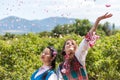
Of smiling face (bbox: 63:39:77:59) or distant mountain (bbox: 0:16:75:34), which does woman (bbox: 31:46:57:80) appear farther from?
distant mountain (bbox: 0:16:75:34)

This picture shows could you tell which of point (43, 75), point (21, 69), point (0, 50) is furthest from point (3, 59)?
point (43, 75)

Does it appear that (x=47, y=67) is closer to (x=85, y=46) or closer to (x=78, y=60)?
(x=78, y=60)

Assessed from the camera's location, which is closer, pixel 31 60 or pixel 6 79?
pixel 6 79

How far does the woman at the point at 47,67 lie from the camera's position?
3.94 metres

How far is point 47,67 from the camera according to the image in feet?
13.1

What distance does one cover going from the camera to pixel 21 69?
7.35 m

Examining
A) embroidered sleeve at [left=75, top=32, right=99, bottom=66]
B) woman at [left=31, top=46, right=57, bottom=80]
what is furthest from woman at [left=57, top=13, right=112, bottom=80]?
woman at [left=31, top=46, right=57, bottom=80]

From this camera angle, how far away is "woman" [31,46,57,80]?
155 inches

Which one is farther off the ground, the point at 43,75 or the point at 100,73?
the point at 43,75

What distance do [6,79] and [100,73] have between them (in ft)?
5.52

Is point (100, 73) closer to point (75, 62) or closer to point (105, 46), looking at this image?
point (105, 46)

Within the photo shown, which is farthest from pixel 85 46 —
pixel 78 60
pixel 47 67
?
pixel 47 67

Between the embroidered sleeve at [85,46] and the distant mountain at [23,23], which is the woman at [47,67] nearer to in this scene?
the embroidered sleeve at [85,46]

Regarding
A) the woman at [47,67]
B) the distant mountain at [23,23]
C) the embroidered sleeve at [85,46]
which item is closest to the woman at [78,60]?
the embroidered sleeve at [85,46]
